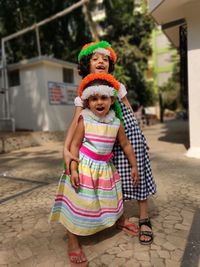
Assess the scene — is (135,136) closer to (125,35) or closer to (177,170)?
(177,170)

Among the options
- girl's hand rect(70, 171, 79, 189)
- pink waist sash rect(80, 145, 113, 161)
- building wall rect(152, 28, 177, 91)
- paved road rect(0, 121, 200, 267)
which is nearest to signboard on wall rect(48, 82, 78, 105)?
paved road rect(0, 121, 200, 267)

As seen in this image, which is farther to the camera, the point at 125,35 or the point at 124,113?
the point at 125,35

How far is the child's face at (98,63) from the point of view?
113 inches

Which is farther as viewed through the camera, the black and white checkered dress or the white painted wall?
the white painted wall

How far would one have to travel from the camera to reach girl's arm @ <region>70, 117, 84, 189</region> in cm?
254

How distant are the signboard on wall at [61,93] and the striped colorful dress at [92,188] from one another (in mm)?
10406

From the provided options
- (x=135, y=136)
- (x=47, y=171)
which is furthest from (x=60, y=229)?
(x=47, y=171)

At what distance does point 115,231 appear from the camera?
3.11 meters

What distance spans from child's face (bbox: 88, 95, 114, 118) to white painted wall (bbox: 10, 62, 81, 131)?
33.8 feet

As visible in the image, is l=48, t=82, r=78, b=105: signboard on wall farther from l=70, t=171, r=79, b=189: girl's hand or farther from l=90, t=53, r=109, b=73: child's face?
l=70, t=171, r=79, b=189: girl's hand

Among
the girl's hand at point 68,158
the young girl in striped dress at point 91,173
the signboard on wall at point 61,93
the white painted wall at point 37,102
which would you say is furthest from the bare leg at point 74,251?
the signboard on wall at point 61,93

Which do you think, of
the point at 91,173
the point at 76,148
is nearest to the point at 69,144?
the point at 76,148

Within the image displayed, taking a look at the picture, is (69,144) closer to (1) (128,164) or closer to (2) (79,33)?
(1) (128,164)

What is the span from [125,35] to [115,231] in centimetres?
1892
